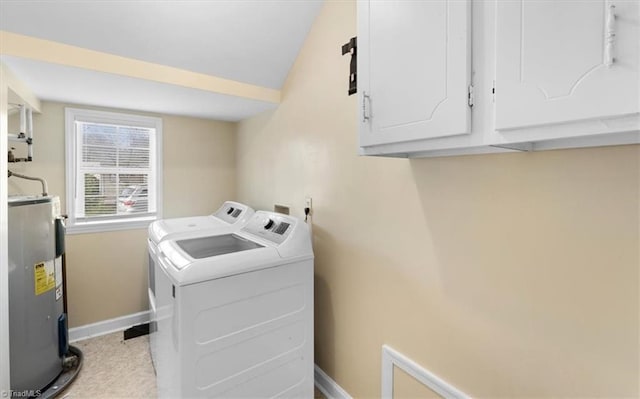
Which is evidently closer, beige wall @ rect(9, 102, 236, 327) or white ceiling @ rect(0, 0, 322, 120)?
white ceiling @ rect(0, 0, 322, 120)

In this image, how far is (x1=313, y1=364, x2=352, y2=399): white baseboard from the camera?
75.8 inches

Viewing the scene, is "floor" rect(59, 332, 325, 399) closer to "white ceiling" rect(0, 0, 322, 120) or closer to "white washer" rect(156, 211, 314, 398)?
"white washer" rect(156, 211, 314, 398)

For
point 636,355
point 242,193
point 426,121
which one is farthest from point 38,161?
point 636,355

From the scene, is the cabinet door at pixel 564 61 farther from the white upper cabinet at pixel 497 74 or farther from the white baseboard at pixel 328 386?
the white baseboard at pixel 328 386

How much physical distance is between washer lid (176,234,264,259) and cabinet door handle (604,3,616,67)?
1638mm

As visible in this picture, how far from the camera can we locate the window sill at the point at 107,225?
264 cm

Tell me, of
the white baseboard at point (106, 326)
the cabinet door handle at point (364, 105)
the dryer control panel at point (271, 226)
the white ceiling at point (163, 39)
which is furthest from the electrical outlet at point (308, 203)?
the white baseboard at point (106, 326)

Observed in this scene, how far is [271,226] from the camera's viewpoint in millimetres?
2051

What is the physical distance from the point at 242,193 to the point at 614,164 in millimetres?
2939

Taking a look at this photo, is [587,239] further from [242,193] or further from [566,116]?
[242,193]

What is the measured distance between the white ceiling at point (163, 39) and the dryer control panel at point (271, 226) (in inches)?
39.3

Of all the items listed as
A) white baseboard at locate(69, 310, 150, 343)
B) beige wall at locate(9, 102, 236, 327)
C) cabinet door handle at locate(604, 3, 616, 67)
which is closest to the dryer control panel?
beige wall at locate(9, 102, 236, 327)

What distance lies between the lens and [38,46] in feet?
5.45

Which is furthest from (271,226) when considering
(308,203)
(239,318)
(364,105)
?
(364,105)
